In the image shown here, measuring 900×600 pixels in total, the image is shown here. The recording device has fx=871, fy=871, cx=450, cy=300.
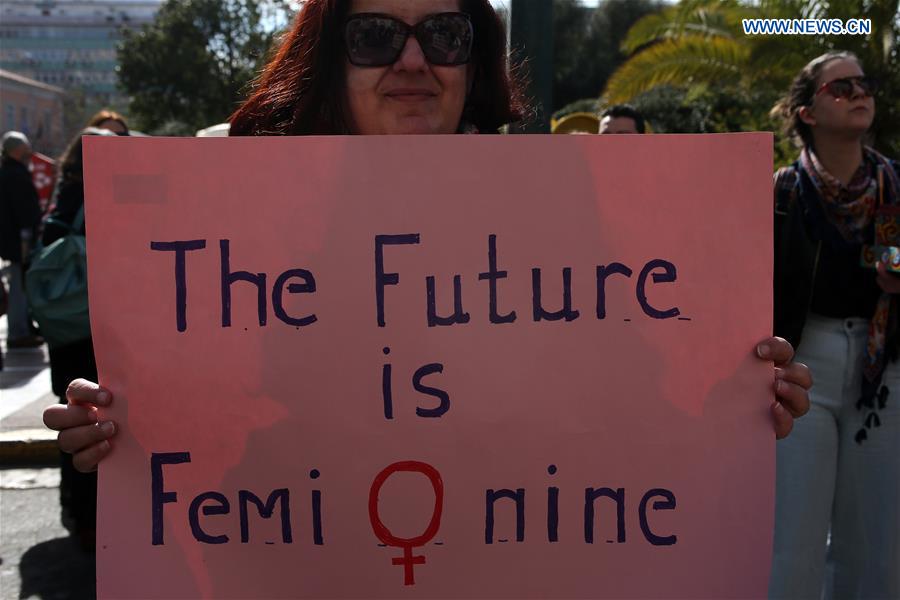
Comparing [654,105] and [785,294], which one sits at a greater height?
[654,105]

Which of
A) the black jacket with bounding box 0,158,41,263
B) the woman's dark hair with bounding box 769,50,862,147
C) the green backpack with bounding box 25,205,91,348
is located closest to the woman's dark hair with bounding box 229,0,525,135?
the woman's dark hair with bounding box 769,50,862,147

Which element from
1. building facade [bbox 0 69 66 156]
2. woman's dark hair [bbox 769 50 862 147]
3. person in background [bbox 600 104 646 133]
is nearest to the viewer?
woman's dark hair [bbox 769 50 862 147]

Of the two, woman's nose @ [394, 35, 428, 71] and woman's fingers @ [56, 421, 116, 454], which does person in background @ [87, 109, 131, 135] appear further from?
woman's fingers @ [56, 421, 116, 454]

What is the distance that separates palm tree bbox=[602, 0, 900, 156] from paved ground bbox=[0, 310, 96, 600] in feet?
22.7

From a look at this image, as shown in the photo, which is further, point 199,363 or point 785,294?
point 785,294

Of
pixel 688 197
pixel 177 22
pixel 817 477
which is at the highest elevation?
pixel 177 22

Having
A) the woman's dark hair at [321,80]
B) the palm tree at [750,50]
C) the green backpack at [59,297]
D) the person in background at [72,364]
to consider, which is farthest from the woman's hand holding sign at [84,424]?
the palm tree at [750,50]

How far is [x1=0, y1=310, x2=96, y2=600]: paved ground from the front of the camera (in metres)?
3.50

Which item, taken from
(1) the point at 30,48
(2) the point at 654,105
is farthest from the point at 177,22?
(1) the point at 30,48

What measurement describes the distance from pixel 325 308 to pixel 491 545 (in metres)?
0.46

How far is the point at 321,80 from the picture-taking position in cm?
162

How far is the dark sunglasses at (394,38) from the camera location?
5.05 ft

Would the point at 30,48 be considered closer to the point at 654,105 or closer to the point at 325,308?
the point at 654,105

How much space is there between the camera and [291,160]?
1.38 metres
